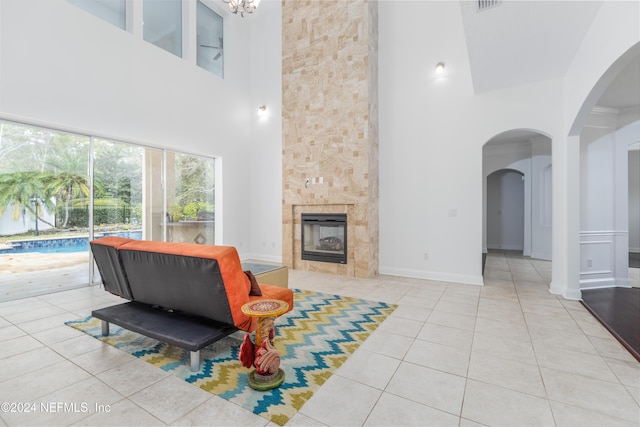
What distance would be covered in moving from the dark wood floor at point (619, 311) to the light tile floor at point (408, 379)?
98mm

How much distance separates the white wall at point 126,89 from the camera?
3.62 metres

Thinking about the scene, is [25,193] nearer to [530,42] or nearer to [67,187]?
[67,187]

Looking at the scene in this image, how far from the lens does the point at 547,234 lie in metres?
6.90

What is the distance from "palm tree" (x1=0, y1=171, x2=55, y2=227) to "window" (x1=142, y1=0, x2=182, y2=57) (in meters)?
2.96

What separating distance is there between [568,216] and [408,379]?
3524 mm

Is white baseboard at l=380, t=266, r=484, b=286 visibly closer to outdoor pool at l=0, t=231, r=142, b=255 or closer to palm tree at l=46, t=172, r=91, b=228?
outdoor pool at l=0, t=231, r=142, b=255

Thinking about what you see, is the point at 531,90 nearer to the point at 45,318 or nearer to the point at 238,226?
the point at 238,226

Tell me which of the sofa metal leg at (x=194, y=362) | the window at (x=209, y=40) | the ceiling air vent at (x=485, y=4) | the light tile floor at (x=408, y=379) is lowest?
the light tile floor at (x=408, y=379)

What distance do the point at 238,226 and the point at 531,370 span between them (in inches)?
235

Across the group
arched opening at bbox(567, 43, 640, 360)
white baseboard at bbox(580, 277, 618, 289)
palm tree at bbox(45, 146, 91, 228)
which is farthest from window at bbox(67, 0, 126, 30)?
white baseboard at bbox(580, 277, 618, 289)

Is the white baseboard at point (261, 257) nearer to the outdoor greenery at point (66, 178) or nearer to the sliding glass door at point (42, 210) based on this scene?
the outdoor greenery at point (66, 178)

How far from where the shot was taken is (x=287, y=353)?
239 centimetres

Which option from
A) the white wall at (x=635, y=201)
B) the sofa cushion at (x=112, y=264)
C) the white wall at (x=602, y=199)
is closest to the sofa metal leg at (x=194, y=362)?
the sofa cushion at (x=112, y=264)

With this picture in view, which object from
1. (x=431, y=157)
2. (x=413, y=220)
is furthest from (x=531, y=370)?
(x=431, y=157)
